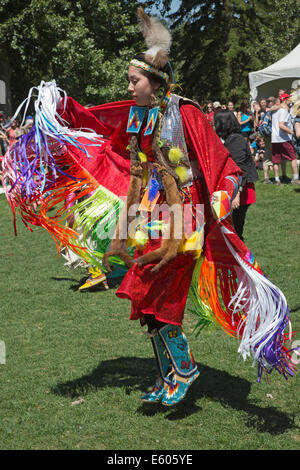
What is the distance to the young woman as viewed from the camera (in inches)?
125

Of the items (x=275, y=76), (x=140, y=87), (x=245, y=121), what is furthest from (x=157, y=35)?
(x=275, y=76)

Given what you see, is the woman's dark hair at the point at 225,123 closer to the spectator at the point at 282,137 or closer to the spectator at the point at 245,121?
the spectator at the point at 282,137

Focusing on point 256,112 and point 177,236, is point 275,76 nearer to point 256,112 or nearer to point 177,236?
point 256,112

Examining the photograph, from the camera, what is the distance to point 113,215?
3.61 metres

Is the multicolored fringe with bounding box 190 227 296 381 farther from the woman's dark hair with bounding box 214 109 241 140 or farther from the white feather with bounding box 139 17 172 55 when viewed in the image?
the woman's dark hair with bounding box 214 109 241 140

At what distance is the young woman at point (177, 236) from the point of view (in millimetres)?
3164

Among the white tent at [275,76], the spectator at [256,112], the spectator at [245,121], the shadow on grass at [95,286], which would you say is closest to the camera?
the shadow on grass at [95,286]

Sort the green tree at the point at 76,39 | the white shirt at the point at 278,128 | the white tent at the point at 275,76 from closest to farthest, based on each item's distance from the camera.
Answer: the white shirt at the point at 278,128
the white tent at the point at 275,76
the green tree at the point at 76,39

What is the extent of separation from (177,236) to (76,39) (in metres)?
15.6

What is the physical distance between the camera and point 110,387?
151 inches

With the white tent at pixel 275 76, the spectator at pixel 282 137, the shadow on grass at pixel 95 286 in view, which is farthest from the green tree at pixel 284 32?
the shadow on grass at pixel 95 286

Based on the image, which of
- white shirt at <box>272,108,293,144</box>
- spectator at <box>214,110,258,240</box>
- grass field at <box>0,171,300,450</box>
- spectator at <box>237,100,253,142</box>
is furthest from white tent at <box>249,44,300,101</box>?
grass field at <box>0,171,300,450</box>

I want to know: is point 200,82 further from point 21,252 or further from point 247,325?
point 247,325

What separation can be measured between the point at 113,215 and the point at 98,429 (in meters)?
1.28
